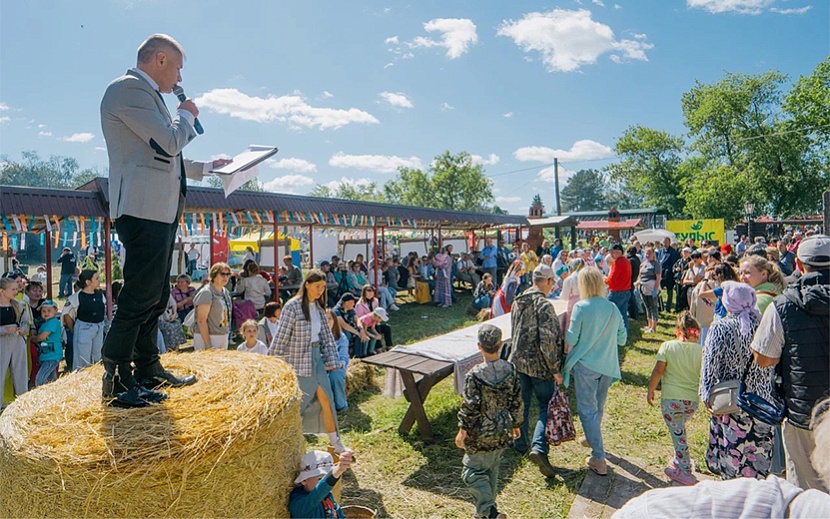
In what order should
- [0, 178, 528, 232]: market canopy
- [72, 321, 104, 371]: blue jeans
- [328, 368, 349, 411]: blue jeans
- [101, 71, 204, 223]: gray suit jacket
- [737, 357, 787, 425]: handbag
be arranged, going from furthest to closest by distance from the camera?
[0, 178, 528, 232]: market canopy
[72, 321, 104, 371]: blue jeans
[328, 368, 349, 411]: blue jeans
[737, 357, 787, 425]: handbag
[101, 71, 204, 223]: gray suit jacket

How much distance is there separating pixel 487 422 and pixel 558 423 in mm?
1267

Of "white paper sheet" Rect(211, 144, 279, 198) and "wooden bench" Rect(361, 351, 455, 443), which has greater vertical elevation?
"white paper sheet" Rect(211, 144, 279, 198)

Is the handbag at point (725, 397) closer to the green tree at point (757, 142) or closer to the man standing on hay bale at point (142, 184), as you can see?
the man standing on hay bale at point (142, 184)

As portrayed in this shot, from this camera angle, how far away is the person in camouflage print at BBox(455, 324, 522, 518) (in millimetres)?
3281

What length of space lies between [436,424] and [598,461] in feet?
6.04

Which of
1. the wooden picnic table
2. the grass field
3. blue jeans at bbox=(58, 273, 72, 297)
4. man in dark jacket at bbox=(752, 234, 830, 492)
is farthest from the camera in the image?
blue jeans at bbox=(58, 273, 72, 297)

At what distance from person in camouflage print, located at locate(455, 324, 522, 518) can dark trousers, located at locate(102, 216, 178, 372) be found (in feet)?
6.95

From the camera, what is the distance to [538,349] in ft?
14.1

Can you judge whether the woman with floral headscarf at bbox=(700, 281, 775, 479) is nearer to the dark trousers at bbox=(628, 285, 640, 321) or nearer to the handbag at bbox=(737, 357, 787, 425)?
the handbag at bbox=(737, 357, 787, 425)

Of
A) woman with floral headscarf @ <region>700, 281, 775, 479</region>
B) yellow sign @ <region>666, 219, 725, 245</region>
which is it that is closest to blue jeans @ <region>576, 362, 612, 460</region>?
woman with floral headscarf @ <region>700, 281, 775, 479</region>

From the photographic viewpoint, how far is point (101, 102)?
213cm

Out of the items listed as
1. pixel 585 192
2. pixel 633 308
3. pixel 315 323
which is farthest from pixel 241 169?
pixel 585 192

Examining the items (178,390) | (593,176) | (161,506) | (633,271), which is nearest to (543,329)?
(178,390)

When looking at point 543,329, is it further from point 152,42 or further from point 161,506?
point 152,42
